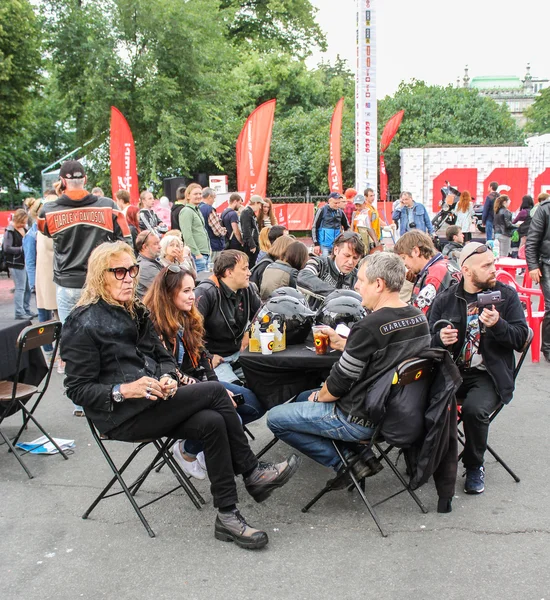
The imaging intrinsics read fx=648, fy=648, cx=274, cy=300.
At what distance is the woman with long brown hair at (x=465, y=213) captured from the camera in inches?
526

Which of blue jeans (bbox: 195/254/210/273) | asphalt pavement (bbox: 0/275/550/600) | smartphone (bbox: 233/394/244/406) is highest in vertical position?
blue jeans (bbox: 195/254/210/273)

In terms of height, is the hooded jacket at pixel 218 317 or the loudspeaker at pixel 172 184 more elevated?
the loudspeaker at pixel 172 184

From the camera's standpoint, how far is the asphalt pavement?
2.95 meters

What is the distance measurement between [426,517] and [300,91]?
29.5m

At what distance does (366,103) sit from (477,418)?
11.6 meters

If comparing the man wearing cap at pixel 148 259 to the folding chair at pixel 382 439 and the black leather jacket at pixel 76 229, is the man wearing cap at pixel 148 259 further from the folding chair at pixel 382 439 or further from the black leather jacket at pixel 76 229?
the folding chair at pixel 382 439

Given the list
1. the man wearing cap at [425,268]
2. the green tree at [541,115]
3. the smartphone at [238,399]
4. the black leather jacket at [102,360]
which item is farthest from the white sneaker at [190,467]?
the green tree at [541,115]

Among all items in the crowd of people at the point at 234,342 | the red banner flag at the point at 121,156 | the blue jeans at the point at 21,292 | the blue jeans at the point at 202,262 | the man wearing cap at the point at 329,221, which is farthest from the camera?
the red banner flag at the point at 121,156

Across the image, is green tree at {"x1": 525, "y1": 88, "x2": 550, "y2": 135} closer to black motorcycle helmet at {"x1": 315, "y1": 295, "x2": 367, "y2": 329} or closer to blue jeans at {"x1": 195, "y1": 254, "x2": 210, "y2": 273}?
blue jeans at {"x1": 195, "y1": 254, "x2": 210, "y2": 273}

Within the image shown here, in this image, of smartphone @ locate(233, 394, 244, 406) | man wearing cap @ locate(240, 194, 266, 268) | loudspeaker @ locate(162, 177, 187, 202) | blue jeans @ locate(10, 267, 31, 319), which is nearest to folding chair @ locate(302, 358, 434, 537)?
smartphone @ locate(233, 394, 244, 406)

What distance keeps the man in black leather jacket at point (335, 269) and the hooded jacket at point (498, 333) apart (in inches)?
52.1

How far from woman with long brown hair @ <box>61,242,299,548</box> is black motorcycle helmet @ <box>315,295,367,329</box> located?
38.3 inches

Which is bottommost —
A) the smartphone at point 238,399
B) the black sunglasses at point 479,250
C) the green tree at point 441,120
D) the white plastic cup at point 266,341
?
the smartphone at point 238,399

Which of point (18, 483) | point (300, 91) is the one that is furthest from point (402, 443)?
point (300, 91)
